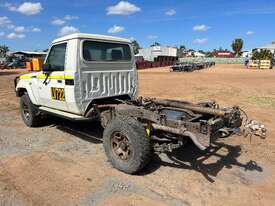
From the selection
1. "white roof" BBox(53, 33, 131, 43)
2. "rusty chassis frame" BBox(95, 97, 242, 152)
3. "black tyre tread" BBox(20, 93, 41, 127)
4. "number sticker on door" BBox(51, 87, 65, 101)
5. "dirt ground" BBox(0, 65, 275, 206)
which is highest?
"white roof" BBox(53, 33, 131, 43)

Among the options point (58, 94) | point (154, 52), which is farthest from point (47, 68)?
point (154, 52)

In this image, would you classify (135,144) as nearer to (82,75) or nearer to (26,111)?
(82,75)

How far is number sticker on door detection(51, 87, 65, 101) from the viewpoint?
5.83 metres

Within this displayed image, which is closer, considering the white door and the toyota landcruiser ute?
the toyota landcruiser ute

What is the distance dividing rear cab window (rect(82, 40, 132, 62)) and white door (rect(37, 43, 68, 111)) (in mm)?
499

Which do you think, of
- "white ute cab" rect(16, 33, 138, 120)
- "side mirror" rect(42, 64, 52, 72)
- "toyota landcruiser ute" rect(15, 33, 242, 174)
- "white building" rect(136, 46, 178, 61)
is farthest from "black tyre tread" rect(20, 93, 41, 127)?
"white building" rect(136, 46, 178, 61)

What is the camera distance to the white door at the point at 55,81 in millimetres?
5844

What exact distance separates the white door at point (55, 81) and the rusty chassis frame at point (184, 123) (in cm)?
134

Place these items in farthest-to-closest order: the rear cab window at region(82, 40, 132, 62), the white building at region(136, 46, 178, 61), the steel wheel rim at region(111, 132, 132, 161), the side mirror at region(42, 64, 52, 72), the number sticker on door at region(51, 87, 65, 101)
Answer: the white building at region(136, 46, 178, 61), the side mirror at region(42, 64, 52, 72), the number sticker on door at region(51, 87, 65, 101), the rear cab window at region(82, 40, 132, 62), the steel wheel rim at region(111, 132, 132, 161)

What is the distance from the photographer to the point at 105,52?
20.1 feet

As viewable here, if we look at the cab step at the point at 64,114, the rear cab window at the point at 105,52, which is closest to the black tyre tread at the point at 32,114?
the cab step at the point at 64,114

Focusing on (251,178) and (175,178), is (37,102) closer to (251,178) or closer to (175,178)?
(175,178)

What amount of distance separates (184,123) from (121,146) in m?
1.20

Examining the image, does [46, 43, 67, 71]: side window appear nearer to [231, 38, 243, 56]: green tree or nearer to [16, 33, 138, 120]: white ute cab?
[16, 33, 138, 120]: white ute cab
